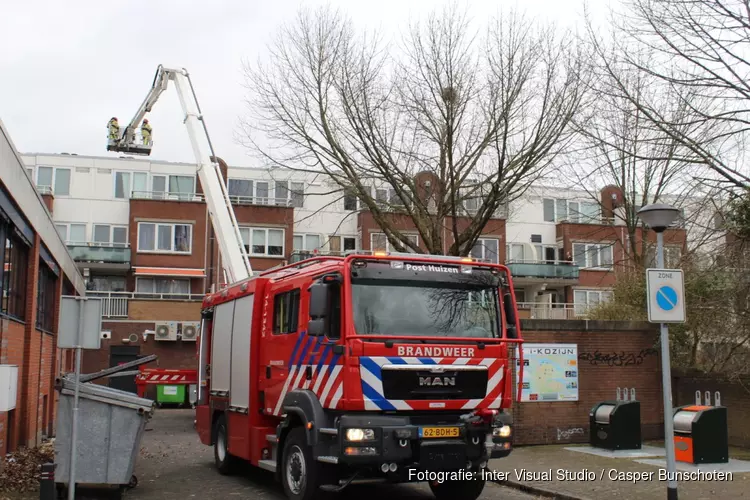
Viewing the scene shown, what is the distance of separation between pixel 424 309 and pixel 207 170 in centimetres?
1273

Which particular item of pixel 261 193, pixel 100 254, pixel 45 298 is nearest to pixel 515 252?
pixel 261 193

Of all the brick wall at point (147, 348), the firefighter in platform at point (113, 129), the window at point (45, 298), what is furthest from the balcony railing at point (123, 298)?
the window at point (45, 298)

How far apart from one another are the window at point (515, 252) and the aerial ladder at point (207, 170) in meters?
27.8

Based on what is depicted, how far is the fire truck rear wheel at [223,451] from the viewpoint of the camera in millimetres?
12570

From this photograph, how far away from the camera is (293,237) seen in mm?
42812

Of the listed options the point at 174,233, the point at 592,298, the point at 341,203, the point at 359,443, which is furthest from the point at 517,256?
the point at 359,443

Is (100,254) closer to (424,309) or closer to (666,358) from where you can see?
(424,309)

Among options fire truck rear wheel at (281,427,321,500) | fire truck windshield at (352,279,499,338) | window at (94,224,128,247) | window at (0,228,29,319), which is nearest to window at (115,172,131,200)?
window at (94,224,128,247)

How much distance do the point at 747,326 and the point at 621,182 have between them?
34.4 feet

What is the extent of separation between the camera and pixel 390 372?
344 inches

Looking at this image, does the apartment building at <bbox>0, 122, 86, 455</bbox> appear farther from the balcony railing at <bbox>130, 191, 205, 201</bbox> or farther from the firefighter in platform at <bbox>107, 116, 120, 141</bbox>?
the balcony railing at <bbox>130, 191, 205, 201</bbox>

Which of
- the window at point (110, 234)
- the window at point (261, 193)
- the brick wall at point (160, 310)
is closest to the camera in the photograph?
the brick wall at point (160, 310)

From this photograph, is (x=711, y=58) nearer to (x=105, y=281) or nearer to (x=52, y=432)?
(x=52, y=432)

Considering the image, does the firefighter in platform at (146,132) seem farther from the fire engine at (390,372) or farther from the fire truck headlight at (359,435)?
the fire truck headlight at (359,435)
